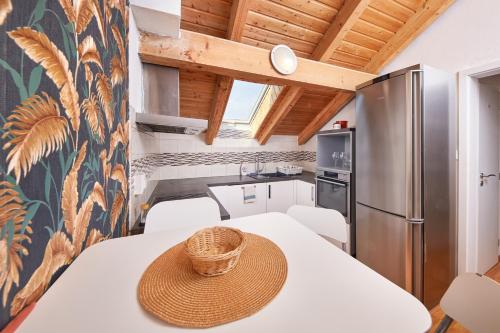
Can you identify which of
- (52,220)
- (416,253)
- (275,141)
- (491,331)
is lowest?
(416,253)

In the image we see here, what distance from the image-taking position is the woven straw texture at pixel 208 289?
1.13ft

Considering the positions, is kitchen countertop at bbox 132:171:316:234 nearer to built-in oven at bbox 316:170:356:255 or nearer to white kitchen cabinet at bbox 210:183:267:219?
white kitchen cabinet at bbox 210:183:267:219

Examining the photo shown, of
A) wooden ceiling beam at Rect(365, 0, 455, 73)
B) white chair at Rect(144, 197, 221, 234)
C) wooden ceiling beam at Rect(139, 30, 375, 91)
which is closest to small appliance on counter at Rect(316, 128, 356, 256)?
wooden ceiling beam at Rect(139, 30, 375, 91)

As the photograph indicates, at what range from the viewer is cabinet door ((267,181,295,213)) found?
9.07ft

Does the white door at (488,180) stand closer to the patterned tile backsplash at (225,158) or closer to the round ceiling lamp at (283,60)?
the round ceiling lamp at (283,60)

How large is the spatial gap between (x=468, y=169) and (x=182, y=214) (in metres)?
2.35

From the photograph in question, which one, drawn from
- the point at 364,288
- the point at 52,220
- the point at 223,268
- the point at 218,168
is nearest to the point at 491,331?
the point at 364,288

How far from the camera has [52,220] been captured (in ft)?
1.52

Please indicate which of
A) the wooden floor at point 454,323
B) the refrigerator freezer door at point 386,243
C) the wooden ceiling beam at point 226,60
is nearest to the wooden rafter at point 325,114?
the wooden ceiling beam at point 226,60

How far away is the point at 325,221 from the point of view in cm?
110

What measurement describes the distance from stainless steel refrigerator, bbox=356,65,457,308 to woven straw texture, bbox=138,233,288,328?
1.40 meters

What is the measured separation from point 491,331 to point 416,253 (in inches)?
41.0

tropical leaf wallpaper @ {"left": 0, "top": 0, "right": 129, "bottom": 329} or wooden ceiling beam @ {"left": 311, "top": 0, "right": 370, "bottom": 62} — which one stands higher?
wooden ceiling beam @ {"left": 311, "top": 0, "right": 370, "bottom": 62}

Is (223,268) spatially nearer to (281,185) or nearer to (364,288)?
(364,288)
